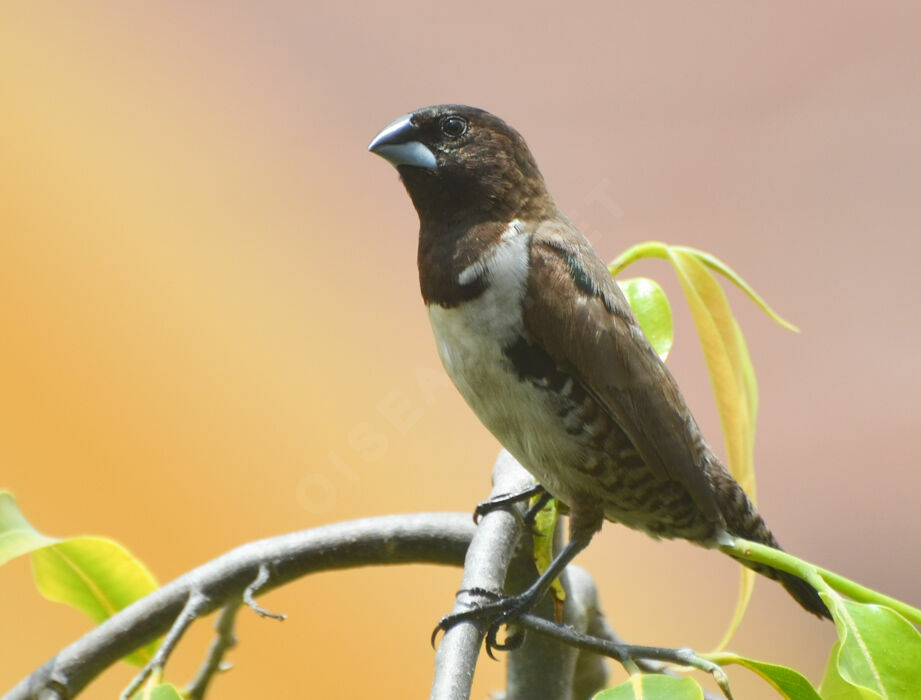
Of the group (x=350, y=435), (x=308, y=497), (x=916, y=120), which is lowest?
(x=308, y=497)

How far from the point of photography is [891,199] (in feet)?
6.75

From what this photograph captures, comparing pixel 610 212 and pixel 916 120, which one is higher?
pixel 916 120

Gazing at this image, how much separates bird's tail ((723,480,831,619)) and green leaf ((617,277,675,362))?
0.16m

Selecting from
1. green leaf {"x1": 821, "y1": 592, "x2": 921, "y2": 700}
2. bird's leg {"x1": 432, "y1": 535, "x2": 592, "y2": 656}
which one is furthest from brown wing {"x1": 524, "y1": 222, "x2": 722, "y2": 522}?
green leaf {"x1": 821, "y1": 592, "x2": 921, "y2": 700}

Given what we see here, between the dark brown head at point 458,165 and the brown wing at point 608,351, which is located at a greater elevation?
the dark brown head at point 458,165

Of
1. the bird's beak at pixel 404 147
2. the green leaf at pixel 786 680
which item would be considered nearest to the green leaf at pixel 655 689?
the green leaf at pixel 786 680

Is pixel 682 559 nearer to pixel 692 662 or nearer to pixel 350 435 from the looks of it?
pixel 350 435

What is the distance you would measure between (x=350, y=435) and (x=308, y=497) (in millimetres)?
151

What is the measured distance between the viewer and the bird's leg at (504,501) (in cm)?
90

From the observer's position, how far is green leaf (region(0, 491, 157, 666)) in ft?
3.15

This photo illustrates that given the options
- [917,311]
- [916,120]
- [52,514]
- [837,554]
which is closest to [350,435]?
[52,514]

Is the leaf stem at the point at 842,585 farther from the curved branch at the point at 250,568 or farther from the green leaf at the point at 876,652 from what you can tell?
the curved branch at the point at 250,568

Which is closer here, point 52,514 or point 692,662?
point 692,662

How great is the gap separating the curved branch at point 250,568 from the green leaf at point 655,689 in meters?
0.29
